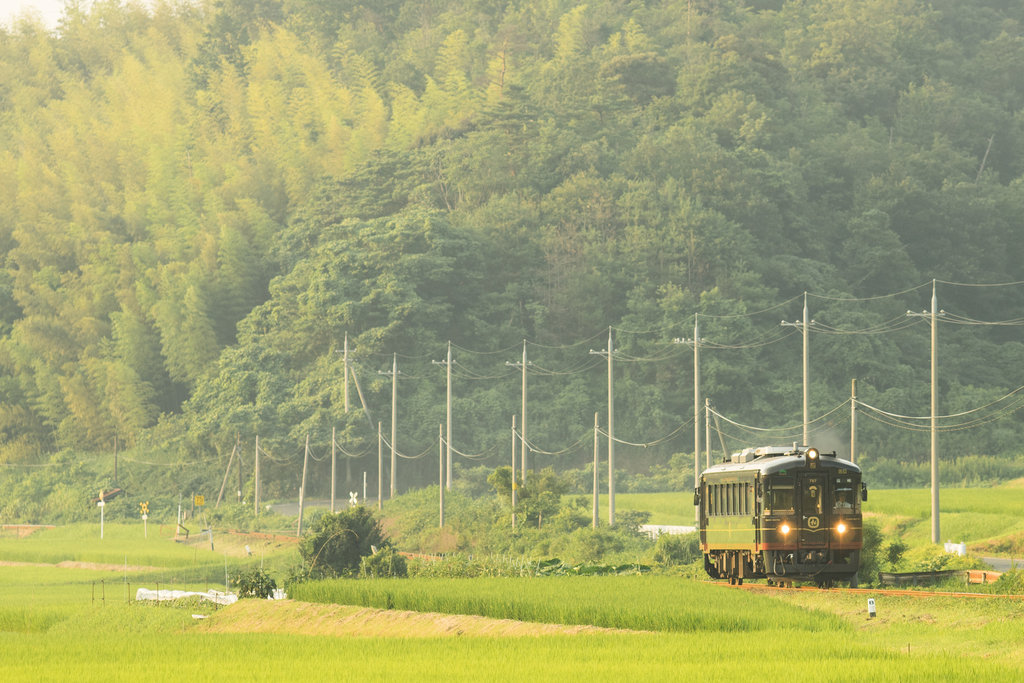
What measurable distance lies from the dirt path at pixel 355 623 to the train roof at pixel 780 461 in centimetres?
445

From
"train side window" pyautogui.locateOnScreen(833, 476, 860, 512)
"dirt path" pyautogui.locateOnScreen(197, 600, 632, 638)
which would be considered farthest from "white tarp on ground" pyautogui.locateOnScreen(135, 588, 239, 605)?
"train side window" pyautogui.locateOnScreen(833, 476, 860, 512)

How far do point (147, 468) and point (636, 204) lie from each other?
105ft

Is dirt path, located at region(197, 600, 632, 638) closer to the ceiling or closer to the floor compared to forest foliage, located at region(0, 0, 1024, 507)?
closer to the floor

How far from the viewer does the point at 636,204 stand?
87.6 meters

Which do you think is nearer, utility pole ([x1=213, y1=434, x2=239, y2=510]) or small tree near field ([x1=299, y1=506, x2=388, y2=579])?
small tree near field ([x1=299, y1=506, x2=388, y2=579])

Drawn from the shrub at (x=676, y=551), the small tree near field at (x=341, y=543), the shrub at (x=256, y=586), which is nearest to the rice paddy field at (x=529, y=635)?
the shrub at (x=256, y=586)

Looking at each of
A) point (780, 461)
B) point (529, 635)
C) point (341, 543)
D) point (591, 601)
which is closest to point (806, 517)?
point (780, 461)

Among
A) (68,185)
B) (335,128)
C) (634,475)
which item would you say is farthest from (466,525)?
(68,185)

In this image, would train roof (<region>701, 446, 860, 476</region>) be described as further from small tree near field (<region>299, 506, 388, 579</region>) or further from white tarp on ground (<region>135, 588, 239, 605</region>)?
small tree near field (<region>299, 506, 388, 579</region>)

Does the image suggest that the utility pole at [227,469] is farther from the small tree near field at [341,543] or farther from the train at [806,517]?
the train at [806,517]

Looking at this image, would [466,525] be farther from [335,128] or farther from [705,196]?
[335,128]

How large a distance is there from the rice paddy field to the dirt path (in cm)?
4

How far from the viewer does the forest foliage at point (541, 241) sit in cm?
8075

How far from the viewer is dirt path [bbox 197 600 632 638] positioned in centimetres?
2441
